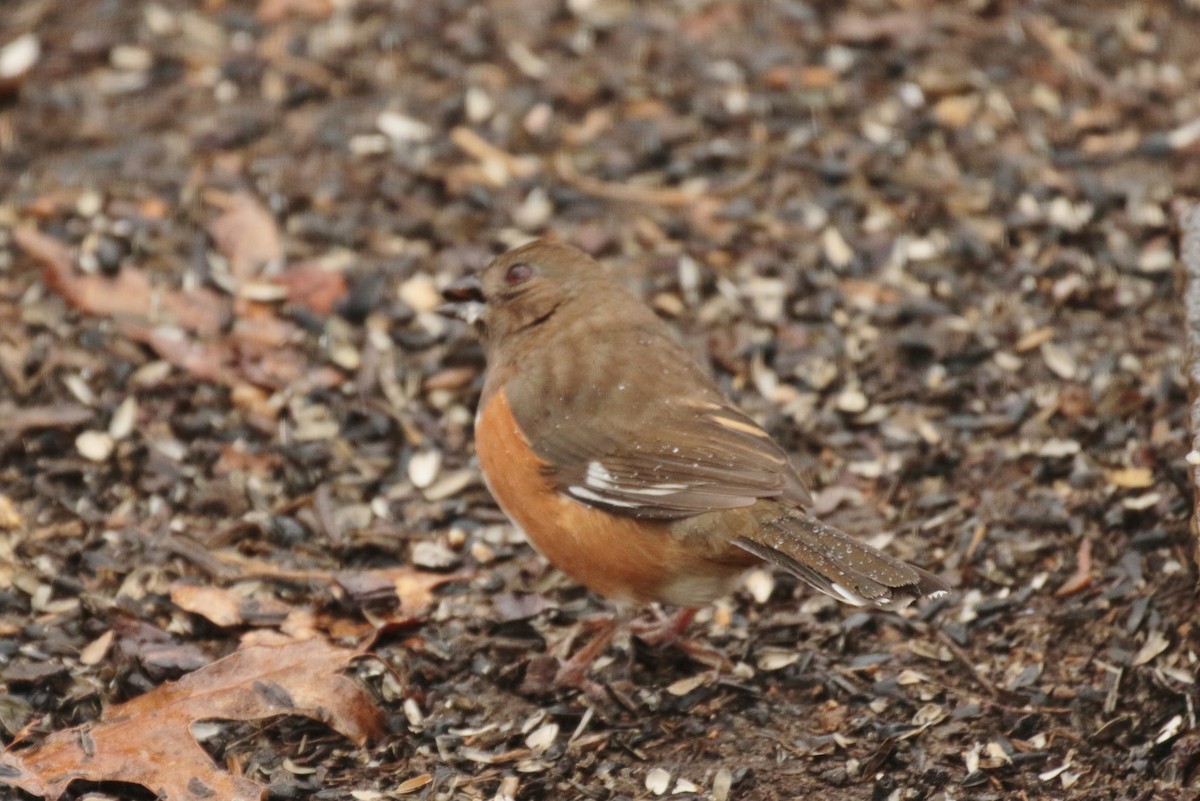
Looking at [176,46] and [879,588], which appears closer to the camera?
[879,588]

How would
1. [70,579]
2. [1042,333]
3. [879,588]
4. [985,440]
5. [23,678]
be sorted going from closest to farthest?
[879,588]
[23,678]
[70,579]
[985,440]
[1042,333]

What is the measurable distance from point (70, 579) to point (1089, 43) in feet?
15.7

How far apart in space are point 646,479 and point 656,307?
1.61 meters

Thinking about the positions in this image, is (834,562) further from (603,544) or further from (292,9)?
(292,9)

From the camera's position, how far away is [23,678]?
13.0 ft

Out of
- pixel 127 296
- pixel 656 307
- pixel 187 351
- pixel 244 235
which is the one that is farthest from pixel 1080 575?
pixel 127 296

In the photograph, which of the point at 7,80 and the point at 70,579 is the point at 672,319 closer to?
the point at 70,579

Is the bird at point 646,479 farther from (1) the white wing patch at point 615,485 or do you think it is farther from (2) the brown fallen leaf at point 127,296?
(2) the brown fallen leaf at point 127,296

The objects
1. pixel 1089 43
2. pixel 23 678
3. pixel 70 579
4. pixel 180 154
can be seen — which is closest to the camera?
pixel 23 678

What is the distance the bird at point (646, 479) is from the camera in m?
3.82

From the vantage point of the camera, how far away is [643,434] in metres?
4.18

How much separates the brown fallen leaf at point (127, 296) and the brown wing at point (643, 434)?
4.69 feet

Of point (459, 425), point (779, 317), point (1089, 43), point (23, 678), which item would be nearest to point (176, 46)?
point (459, 425)

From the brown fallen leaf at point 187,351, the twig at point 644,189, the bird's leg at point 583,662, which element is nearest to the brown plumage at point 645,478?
the bird's leg at point 583,662
